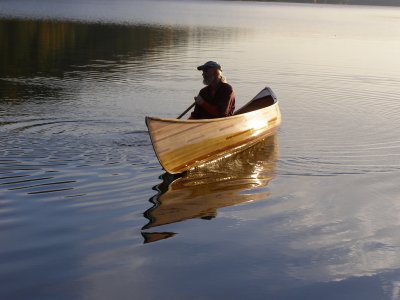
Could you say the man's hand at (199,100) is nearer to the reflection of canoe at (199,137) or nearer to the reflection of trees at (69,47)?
the reflection of canoe at (199,137)

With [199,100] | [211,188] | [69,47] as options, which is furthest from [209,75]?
[69,47]

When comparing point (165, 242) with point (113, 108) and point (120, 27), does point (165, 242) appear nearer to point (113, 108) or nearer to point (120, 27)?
point (113, 108)

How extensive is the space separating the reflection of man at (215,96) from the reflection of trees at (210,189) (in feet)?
2.88

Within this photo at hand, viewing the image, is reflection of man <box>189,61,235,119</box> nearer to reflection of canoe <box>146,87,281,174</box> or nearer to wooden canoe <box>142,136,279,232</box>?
reflection of canoe <box>146,87,281,174</box>

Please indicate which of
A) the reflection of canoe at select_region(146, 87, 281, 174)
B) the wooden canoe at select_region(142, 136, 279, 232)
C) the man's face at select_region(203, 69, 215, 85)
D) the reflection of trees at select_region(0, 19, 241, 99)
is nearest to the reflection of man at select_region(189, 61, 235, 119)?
the man's face at select_region(203, 69, 215, 85)

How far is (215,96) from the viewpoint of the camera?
12.0 metres

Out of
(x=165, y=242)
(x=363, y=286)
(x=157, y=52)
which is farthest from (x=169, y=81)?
(x=363, y=286)

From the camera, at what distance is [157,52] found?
103 feet

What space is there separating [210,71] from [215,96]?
0.61 metres

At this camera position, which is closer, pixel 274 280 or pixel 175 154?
pixel 274 280

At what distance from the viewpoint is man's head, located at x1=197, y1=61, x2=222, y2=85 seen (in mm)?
11500

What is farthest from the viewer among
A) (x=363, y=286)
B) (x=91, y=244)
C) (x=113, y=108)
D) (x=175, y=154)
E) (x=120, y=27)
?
(x=120, y=27)

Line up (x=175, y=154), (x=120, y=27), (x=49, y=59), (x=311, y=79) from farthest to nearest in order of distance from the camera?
(x=120, y=27)
(x=49, y=59)
(x=311, y=79)
(x=175, y=154)

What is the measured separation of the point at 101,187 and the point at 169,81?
1235cm
